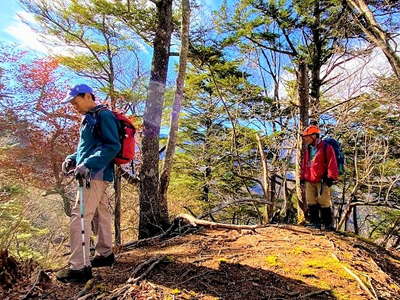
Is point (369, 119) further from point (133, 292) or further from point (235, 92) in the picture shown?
point (235, 92)

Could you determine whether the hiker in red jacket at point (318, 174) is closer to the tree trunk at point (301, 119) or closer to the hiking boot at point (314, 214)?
the hiking boot at point (314, 214)

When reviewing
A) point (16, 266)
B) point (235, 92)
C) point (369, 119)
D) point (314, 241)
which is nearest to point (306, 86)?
point (369, 119)

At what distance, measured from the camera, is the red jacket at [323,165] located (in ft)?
16.4

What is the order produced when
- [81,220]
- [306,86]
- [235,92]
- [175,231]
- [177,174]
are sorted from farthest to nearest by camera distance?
[177,174] → [235,92] → [306,86] → [175,231] → [81,220]

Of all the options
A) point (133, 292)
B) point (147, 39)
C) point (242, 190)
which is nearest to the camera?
Result: point (133, 292)

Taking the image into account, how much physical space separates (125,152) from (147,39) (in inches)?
288

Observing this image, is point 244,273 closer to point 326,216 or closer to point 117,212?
point 326,216

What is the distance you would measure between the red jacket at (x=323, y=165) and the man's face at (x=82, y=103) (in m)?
3.48

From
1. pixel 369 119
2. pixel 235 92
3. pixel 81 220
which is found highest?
pixel 235 92

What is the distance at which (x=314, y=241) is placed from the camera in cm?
418

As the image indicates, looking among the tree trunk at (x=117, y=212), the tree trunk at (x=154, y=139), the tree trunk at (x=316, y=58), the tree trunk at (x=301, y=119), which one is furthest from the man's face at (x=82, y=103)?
the tree trunk at (x=316, y=58)

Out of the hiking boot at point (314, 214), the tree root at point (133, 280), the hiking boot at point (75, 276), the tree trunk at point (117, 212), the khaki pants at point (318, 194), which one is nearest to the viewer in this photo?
the tree root at point (133, 280)

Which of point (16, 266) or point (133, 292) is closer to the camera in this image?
point (133, 292)

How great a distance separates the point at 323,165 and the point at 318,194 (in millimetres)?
507
